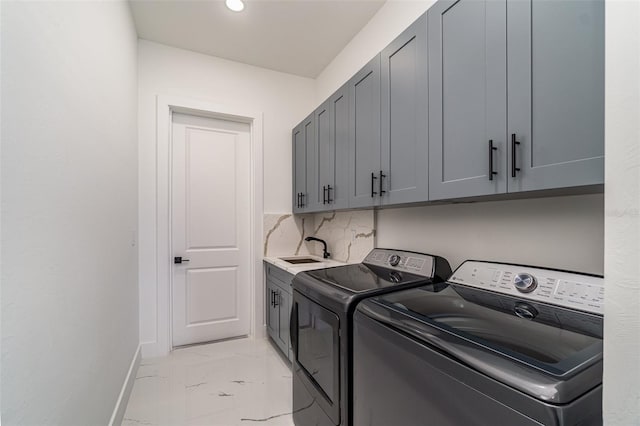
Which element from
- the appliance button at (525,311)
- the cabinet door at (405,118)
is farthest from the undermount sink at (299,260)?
the appliance button at (525,311)

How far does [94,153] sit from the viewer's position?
1.32 m

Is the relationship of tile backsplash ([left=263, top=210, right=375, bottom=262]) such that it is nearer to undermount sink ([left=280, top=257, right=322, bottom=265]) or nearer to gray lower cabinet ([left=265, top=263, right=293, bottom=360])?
undermount sink ([left=280, top=257, right=322, bottom=265])

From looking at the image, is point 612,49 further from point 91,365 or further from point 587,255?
point 91,365

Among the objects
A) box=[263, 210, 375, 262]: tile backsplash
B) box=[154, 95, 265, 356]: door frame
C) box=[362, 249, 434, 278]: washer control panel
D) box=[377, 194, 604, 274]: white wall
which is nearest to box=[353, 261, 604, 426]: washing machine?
box=[377, 194, 604, 274]: white wall

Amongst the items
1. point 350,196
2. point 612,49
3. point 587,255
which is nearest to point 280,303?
point 350,196

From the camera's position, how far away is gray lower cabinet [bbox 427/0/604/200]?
0.83 metres

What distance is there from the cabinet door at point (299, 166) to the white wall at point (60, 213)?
1492mm

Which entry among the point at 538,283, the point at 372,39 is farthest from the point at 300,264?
the point at 372,39

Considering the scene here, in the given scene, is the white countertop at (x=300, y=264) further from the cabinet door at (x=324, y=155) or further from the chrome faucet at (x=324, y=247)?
the cabinet door at (x=324, y=155)

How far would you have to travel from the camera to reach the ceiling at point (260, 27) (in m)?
2.14

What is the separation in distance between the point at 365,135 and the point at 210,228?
189 centimetres

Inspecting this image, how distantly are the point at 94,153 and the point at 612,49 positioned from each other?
174 cm

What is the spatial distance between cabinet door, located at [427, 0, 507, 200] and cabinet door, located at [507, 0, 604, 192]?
5 cm

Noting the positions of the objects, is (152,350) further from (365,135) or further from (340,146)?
(365,135)
